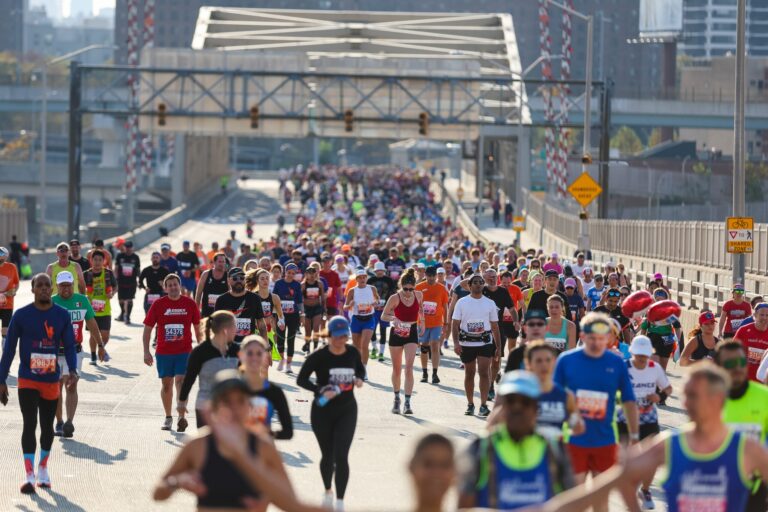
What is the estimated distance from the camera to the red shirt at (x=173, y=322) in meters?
16.7

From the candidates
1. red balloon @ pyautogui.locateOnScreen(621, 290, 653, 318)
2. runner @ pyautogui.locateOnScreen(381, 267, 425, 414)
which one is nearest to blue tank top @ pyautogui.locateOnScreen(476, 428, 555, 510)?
red balloon @ pyautogui.locateOnScreen(621, 290, 653, 318)

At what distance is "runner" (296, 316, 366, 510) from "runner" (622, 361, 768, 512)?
508cm

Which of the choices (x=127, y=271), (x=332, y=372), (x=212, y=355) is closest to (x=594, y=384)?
(x=332, y=372)

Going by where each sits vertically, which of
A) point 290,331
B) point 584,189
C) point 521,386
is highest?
point 584,189

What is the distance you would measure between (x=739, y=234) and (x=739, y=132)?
5.69 ft

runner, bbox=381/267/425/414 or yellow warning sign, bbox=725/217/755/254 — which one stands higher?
yellow warning sign, bbox=725/217/755/254

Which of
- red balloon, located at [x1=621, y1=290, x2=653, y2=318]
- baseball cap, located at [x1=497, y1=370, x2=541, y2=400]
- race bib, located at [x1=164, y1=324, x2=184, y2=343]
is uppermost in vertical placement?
baseball cap, located at [x1=497, y1=370, x2=541, y2=400]

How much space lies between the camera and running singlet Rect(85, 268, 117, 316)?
23359 mm

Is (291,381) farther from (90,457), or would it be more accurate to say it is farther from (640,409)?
(640,409)

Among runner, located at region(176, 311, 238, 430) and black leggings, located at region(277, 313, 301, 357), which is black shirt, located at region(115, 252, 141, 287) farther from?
runner, located at region(176, 311, 238, 430)

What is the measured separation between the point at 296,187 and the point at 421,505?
3986 inches

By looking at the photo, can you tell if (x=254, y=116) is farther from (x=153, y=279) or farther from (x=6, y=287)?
(x=6, y=287)

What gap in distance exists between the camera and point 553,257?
2903 centimetres

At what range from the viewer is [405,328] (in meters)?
20.0
